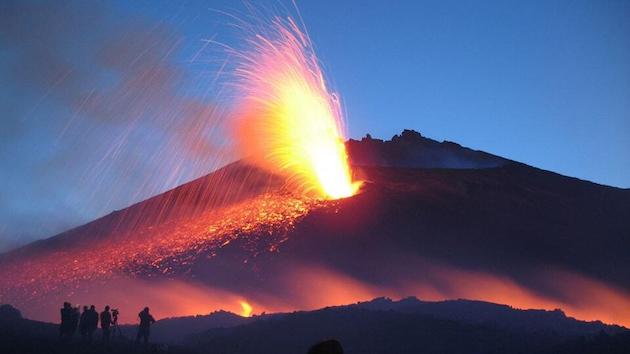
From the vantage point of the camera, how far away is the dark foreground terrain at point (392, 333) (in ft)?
77.2

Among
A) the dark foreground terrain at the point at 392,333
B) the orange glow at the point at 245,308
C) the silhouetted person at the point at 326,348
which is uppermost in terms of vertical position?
the orange glow at the point at 245,308

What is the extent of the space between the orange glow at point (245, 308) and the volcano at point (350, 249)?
0.12m

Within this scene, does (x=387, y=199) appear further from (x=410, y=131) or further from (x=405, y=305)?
(x=410, y=131)

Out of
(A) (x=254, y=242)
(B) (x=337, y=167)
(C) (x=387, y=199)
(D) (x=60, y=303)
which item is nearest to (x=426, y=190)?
(C) (x=387, y=199)

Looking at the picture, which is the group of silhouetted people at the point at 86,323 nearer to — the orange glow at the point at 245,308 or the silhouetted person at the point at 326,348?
the orange glow at the point at 245,308

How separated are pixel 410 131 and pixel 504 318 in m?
62.2

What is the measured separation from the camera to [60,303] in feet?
147

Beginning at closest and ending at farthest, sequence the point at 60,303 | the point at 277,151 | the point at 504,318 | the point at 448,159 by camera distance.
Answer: the point at 504,318, the point at 60,303, the point at 277,151, the point at 448,159

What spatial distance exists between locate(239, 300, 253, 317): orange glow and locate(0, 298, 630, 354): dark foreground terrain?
660 cm

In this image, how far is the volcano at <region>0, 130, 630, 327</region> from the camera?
43219 mm

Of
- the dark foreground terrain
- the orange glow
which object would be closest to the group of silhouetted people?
the dark foreground terrain

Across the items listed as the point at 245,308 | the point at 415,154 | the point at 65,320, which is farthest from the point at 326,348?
the point at 415,154

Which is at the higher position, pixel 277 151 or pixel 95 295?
pixel 277 151

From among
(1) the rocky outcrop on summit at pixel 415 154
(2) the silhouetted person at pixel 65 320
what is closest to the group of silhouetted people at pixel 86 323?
(2) the silhouetted person at pixel 65 320
